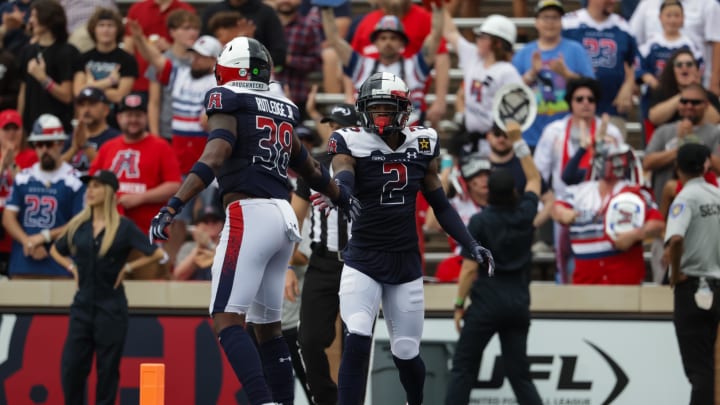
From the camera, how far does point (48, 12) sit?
47.3 feet

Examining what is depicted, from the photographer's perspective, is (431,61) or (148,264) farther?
(431,61)

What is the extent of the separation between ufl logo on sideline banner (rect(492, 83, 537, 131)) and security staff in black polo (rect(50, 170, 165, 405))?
3389 millimetres

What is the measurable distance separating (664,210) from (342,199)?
419cm

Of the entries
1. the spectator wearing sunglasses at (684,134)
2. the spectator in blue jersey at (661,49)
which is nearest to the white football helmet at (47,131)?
Result: the spectator wearing sunglasses at (684,134)

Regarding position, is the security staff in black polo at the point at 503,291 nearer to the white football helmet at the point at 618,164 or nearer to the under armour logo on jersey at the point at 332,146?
the white football helmet at the point at 618,164

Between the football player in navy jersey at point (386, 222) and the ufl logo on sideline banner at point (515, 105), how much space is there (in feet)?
11.5

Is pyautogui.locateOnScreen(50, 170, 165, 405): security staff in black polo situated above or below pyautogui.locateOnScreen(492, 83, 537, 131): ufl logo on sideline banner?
below

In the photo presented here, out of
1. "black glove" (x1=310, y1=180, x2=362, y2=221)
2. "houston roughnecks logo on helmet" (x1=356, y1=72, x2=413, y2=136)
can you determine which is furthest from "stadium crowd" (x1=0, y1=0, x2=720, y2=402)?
"black glove" (x1=310, y1=180, x2=362, y2=221)

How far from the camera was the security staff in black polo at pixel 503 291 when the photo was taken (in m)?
10.5

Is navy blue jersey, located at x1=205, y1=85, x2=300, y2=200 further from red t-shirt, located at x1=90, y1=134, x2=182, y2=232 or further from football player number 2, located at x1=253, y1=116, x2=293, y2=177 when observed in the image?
red t-shirt, located at x1=90, y1=134, x2=182, y2=232

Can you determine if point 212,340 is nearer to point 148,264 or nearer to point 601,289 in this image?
point 148,264

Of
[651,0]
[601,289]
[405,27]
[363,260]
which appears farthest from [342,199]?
[651,0]

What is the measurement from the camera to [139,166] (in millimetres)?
12625

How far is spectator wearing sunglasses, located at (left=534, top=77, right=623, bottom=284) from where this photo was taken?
12.6 meters
